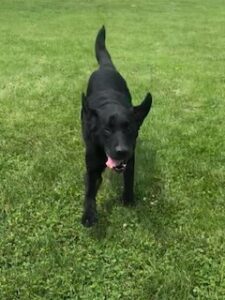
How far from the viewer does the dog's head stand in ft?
12.8

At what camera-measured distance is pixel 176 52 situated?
11.3 metres

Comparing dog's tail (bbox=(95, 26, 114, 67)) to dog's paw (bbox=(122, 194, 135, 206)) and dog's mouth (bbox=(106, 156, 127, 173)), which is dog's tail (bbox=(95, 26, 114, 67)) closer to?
dog's paw (bbox=(122, 194, 135, 206))

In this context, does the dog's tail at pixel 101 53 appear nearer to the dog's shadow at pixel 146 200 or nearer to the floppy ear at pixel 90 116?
the dog's shadow at pixel 146 200

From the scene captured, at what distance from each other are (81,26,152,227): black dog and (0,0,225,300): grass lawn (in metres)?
0.22

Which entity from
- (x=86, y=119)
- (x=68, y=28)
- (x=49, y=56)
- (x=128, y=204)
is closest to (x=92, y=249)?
(x=128, y=204)

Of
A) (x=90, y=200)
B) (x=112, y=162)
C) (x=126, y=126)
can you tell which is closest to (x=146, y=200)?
(x=90, y=200)

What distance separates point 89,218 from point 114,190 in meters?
0.62

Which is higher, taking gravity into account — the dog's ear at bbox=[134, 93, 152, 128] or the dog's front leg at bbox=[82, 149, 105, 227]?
the dog's ear at bbox=[134, 93, 152, 128]

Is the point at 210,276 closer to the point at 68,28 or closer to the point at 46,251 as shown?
the point at 46,251

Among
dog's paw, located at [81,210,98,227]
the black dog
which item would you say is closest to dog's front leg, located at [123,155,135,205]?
the black dog

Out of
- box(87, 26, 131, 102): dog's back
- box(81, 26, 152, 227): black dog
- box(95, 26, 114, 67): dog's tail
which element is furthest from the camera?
box(95, 26, 114, 67): dog's tail

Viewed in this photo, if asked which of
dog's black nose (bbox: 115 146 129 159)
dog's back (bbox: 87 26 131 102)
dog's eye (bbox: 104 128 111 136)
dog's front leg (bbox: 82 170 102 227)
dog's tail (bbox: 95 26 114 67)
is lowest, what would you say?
dog's front leg (bbox: 82 170 102 227)

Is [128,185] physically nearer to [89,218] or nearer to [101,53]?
[89,218]

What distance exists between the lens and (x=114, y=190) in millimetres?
5000
